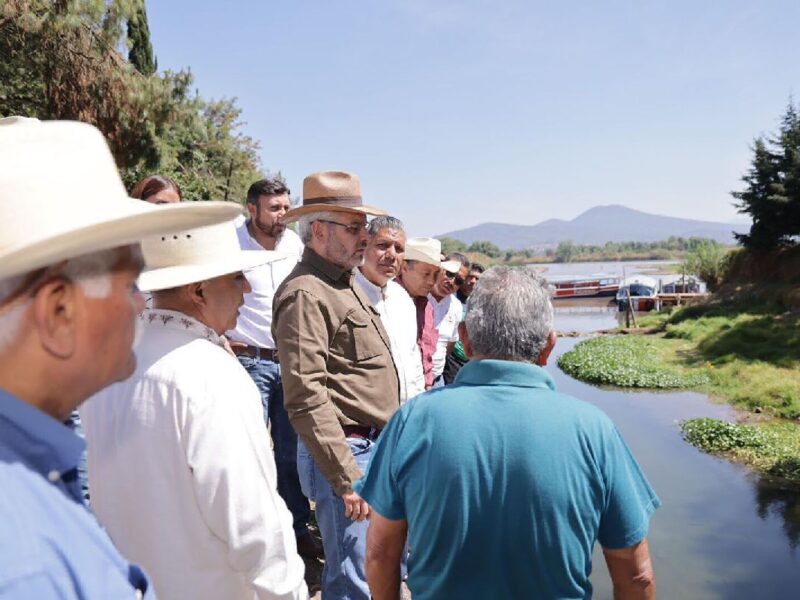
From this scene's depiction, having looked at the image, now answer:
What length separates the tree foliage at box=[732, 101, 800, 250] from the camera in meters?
26.9

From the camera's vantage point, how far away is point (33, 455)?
833mm

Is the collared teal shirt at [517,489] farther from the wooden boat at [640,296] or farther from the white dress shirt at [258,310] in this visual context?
the wooden boat at [640,296]

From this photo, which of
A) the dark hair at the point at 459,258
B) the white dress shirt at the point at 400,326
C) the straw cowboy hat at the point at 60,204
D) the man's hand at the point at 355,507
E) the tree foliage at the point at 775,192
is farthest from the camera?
the tree foliage at the point at 775,192

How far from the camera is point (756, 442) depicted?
444 inches

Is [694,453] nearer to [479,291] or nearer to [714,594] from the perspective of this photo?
[714,594]

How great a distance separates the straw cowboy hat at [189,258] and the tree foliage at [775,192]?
97.3 ft

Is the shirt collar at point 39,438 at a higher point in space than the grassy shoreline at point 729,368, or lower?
higher

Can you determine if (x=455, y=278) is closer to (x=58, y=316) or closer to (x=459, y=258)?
(x=459, y=258)

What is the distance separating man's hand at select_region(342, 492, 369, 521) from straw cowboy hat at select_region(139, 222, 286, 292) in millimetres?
1044

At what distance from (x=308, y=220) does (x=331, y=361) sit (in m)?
0.73

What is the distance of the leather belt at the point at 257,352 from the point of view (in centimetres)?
382

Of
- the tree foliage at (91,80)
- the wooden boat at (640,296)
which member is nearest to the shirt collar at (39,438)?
the tree foliage at (91,80)

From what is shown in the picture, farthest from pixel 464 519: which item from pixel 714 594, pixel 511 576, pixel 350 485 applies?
pixel 714 594

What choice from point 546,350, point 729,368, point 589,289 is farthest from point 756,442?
point 589,289
